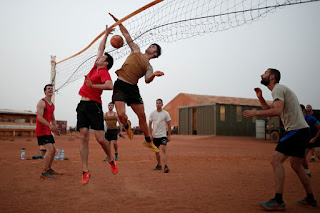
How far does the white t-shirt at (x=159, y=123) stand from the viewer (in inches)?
311

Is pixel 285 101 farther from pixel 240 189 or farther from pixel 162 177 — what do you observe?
pixel 162 177

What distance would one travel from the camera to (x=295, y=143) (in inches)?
156

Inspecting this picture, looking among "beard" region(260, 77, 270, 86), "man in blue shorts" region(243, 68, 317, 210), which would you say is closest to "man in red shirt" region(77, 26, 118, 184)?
"man in blue shorts" region(243, 68, 317, 210)

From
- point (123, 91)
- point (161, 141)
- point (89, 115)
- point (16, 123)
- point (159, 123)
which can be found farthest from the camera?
point (16, 123)

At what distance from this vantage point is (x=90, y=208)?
3.95 meters

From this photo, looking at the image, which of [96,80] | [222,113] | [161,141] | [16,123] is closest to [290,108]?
[96,80]

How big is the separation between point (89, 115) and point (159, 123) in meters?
3.66

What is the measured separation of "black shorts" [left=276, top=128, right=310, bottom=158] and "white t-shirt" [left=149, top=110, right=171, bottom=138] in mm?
4258

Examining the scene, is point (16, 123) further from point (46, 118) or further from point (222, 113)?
point (46, 118)

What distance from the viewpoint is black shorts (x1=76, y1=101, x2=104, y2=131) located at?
4582 millimetres

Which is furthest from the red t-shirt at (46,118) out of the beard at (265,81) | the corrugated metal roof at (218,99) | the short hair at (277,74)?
the corrugated metal roof at (218,99)

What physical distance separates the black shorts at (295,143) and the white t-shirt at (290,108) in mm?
91

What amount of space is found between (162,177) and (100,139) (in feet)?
8.70

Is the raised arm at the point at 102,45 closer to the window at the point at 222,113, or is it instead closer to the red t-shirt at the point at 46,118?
the red t-shirt at the point at 46,118
